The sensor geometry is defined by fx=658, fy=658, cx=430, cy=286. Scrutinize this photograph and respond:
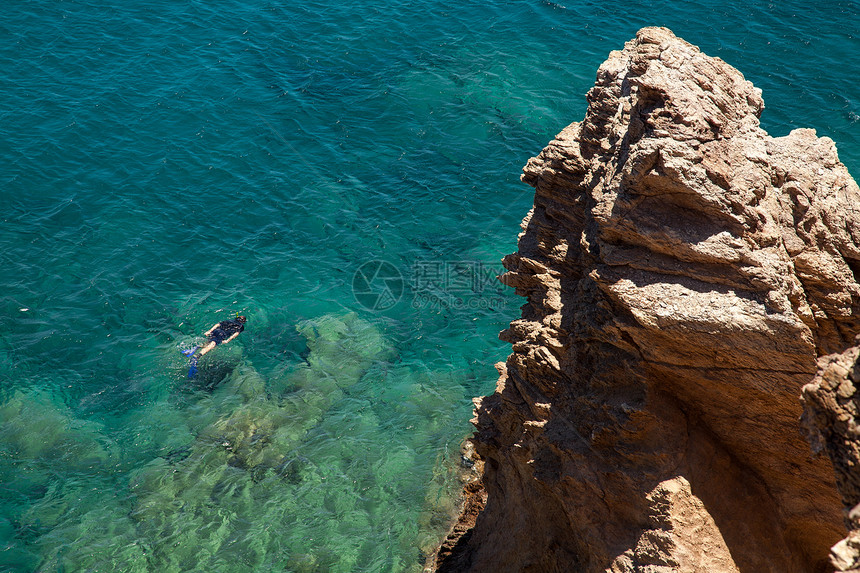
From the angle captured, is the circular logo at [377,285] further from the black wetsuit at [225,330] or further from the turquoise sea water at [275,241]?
the black wetsuit at [225,330]

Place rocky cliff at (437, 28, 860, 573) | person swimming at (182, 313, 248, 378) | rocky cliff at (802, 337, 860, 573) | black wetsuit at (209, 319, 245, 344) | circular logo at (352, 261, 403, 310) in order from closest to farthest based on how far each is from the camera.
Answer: rocky cliff at (802, 337, 860, 573)
rocky cliff at (437, 28, 860, 573)
person swimming at (182, 313, 248, 378)
black wetsuit at (209, 319, 245, 344)
circular logo at (352, 261, 403, 310)

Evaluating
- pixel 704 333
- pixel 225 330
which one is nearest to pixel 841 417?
pixel 704 333

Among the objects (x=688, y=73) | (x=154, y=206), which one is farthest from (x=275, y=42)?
(x=688, y=73)

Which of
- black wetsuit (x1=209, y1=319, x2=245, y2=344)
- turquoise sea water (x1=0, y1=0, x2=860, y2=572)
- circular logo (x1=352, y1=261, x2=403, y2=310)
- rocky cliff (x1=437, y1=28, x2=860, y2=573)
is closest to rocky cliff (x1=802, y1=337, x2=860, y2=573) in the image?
rocky cliff (x1=437, y1=28, x2=860, y2=573)

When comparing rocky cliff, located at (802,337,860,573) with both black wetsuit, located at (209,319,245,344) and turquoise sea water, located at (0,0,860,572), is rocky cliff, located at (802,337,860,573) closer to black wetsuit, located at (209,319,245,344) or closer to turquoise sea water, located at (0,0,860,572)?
turquoise sea water, located at (0,0,860,572)

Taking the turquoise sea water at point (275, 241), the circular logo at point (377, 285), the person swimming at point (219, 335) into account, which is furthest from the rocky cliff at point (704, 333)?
the person swimming at point (219, 335)

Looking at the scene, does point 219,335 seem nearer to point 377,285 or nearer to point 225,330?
point 225,330
